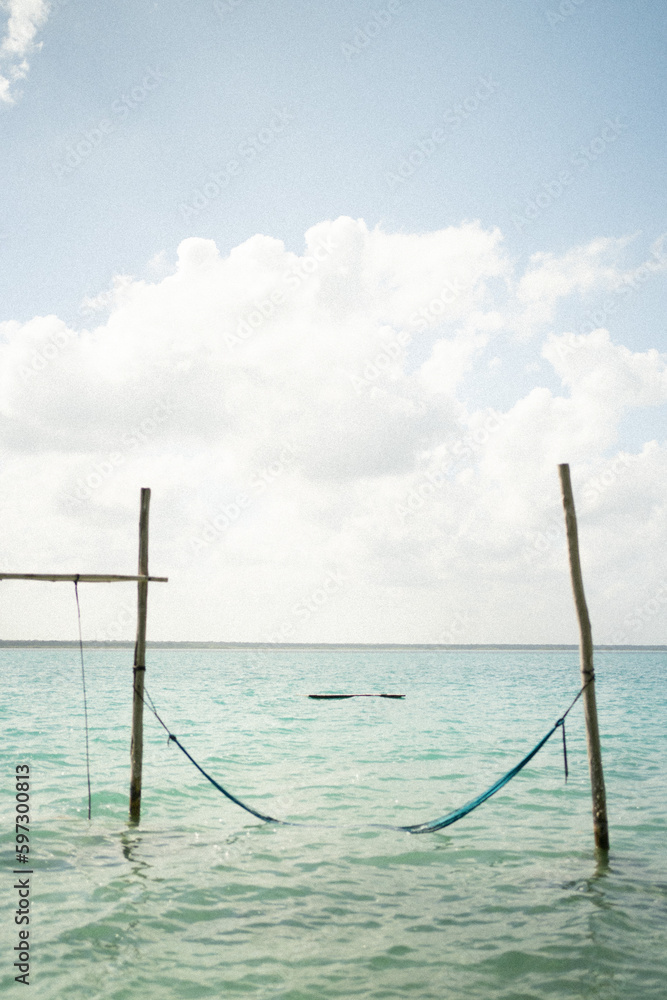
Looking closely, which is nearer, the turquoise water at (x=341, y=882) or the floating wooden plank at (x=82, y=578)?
the turquoise water at (x=341, y=882)

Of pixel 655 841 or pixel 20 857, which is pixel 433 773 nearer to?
pixel 655 841

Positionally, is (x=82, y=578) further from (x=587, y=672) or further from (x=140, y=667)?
(x=587, y=672)

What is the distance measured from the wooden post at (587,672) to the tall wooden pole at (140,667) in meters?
5.39

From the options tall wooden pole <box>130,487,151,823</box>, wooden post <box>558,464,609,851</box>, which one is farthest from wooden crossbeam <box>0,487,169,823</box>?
wooden post <box>558,464,609,851</box>

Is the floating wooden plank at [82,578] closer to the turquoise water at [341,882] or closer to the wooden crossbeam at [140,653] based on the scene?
the wooden crossbeam at [140,653]

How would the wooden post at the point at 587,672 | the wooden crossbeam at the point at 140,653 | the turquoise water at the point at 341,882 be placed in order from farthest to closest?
the wooden crossbeam at the point at 140,653, the wooden post at the point at 587,672, the turquoise water at the point at 341,882

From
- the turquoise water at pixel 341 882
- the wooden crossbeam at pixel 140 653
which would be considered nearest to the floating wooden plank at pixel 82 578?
the wooden crossbeam at pixel 140 653

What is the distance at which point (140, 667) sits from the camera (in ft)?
31.5

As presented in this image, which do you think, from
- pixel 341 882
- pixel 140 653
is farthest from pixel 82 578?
pixel 341 882

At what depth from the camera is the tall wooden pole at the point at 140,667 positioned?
955cm

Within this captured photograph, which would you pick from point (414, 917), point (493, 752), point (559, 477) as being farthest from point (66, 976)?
point (493, 752)

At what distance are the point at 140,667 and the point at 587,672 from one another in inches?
223

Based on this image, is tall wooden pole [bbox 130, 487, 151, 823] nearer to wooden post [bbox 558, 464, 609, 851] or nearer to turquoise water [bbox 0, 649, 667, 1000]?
turquoise water [bbox 0, 649, 667, 1000]

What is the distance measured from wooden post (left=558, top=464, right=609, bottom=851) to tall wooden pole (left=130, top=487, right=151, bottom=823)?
17.7 feet
